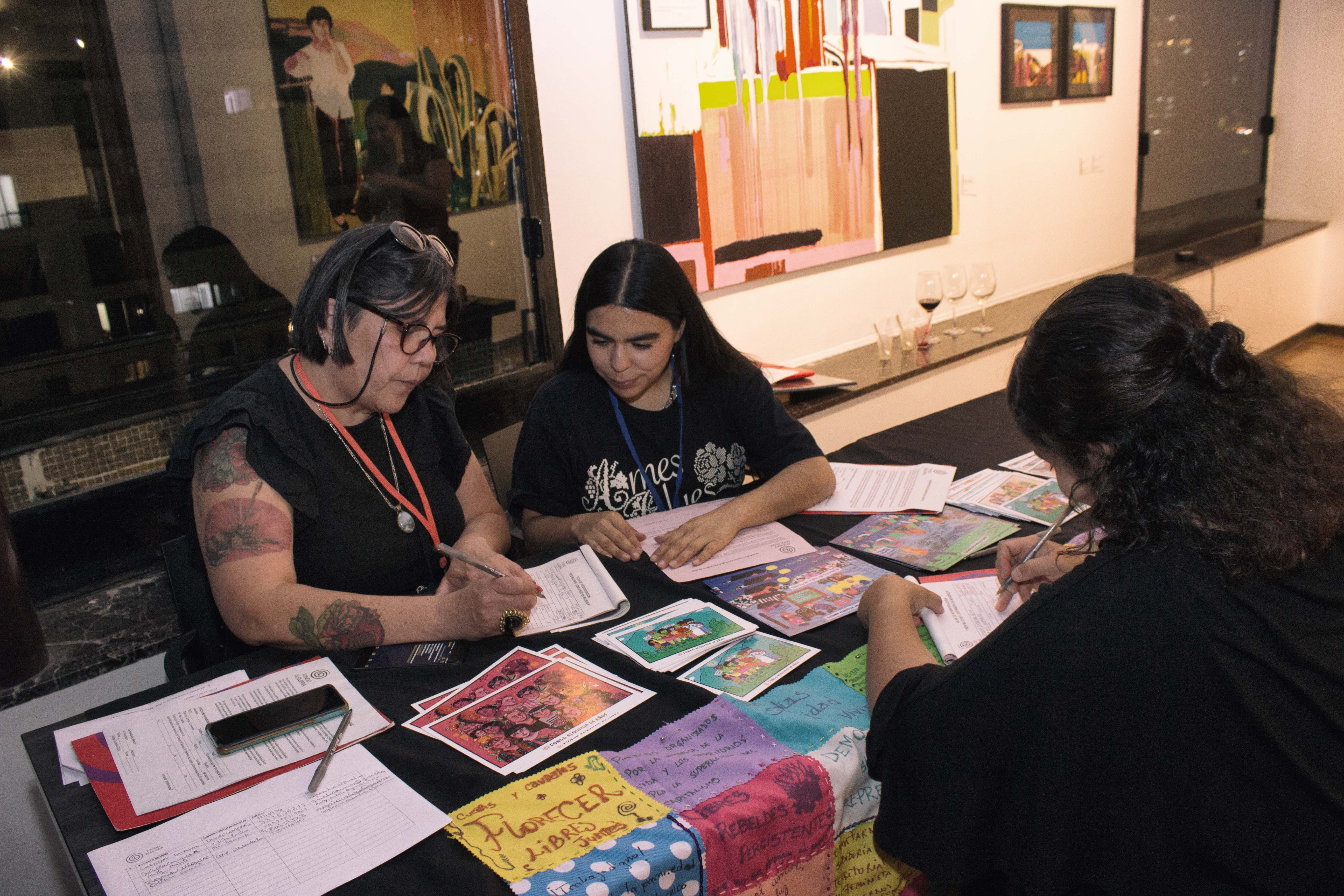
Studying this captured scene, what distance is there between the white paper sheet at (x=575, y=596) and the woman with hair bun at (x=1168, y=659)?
0.59 m

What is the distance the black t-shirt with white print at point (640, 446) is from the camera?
202 centimetres

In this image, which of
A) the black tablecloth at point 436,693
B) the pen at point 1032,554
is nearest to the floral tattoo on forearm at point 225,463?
the black tablecloth at point 436,693

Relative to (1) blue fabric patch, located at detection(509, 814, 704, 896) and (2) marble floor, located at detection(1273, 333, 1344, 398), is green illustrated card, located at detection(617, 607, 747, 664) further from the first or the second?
(2) marble floor, located at detection(1273, 333, 1344, 398)

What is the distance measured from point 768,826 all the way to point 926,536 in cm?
84

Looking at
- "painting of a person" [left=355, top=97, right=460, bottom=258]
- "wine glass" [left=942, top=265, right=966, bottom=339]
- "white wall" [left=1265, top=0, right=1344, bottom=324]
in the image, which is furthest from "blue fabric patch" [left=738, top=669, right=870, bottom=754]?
"white wall" [left=1265, top=0, right=1344, bottom=324]

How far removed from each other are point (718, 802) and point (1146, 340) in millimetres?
697

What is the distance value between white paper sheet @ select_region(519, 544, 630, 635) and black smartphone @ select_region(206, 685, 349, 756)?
31cm

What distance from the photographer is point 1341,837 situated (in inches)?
37.9

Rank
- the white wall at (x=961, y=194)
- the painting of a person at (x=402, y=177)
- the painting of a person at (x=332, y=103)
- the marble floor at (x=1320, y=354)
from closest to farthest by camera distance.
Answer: the painting of a person at (x=332, y=103), the painting of a person at (x=402, y=177), the white wall at (x=961, y=194), the marble floor at (x=1320, y=354)

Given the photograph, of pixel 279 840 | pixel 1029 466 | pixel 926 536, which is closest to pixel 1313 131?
pixel 1029 466

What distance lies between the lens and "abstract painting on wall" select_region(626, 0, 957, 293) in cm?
299

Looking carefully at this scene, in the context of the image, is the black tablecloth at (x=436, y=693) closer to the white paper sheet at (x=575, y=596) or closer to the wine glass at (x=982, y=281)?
the white paper sheet at (x=575, y=596)

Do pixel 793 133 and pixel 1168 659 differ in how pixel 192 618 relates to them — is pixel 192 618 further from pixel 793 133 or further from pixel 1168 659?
pixel 793 133

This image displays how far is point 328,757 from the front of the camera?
1105mm
